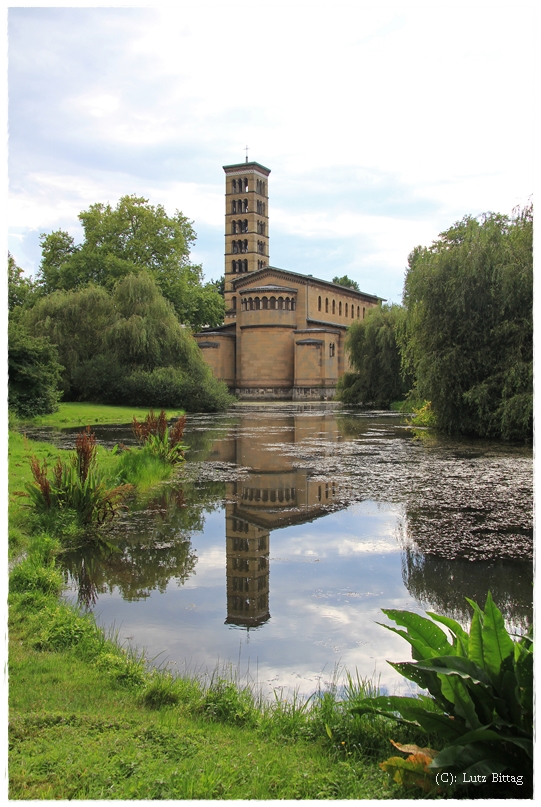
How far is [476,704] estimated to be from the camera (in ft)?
9.18

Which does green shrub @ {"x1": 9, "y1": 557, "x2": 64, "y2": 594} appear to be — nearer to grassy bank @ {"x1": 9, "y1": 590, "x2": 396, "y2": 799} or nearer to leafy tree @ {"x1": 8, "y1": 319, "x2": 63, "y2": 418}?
grassy bank @ {"x1": 9, "y1": 590, "x2": 396, "y2": 799}

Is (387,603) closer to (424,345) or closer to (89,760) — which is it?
(89,760)

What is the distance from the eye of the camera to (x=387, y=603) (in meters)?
5.68

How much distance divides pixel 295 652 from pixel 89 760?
2012mm

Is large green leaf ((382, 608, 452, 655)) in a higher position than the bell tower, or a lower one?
lower

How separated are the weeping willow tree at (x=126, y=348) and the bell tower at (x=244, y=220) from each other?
131 feet

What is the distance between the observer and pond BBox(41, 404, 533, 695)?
477 cm

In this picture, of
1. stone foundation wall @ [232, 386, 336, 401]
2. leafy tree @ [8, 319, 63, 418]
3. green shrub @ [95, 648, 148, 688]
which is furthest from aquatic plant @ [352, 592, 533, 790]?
stone foundation wall @ [232, 386, 336, 401]

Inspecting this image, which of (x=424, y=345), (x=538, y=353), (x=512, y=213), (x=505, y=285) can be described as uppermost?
(x=512, y=213)

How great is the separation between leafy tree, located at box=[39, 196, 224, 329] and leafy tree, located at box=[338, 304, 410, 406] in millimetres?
14812

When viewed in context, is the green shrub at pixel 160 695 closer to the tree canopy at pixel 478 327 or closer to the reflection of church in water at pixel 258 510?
the reflection of church in water at pixel 258 510

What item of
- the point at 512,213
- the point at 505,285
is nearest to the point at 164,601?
the point at 505,285

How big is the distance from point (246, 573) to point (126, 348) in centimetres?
3079

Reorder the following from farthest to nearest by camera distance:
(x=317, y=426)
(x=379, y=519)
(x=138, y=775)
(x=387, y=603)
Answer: (x=317, y=426) → (x=379, y=519) → (x=387, y=603) → (x=138, y=775)
